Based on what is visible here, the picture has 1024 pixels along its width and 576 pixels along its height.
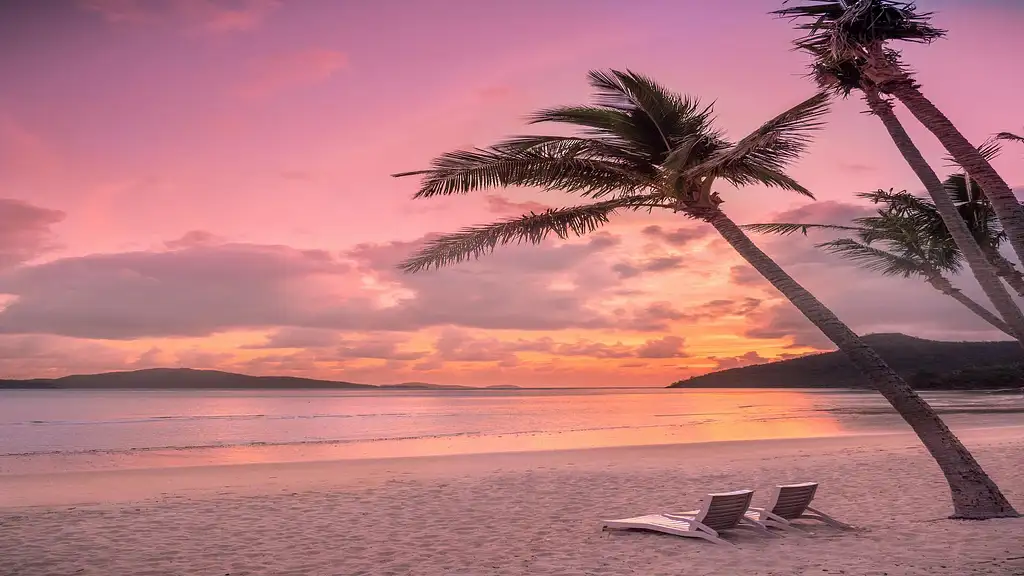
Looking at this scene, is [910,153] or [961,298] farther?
[961,298]

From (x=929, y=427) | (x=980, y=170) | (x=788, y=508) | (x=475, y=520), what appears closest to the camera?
(x=980, y=170)

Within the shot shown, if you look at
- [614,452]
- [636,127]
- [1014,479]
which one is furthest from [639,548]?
[614,452]

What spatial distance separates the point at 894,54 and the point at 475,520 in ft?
26.9

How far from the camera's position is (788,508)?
1005cm

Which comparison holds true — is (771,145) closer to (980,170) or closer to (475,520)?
(980,170)

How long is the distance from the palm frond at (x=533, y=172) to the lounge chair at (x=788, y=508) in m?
4.48

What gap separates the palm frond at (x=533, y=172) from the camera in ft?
33.3

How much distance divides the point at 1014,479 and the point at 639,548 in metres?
10.3

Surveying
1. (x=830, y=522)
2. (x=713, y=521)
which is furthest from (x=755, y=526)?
(x=830, y=522)

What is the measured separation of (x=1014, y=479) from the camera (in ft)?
Result: 49.5

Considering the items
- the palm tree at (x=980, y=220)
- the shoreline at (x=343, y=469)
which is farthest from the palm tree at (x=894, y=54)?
the shoreline at (x=343, y=469)

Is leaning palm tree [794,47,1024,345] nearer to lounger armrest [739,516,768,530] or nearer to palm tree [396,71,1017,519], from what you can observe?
palm tree [396,71,1017,519]

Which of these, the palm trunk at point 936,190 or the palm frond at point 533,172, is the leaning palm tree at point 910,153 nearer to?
the palm trunk at point 936,190

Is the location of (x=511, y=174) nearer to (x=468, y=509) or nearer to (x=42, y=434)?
(x=468, y=509)
